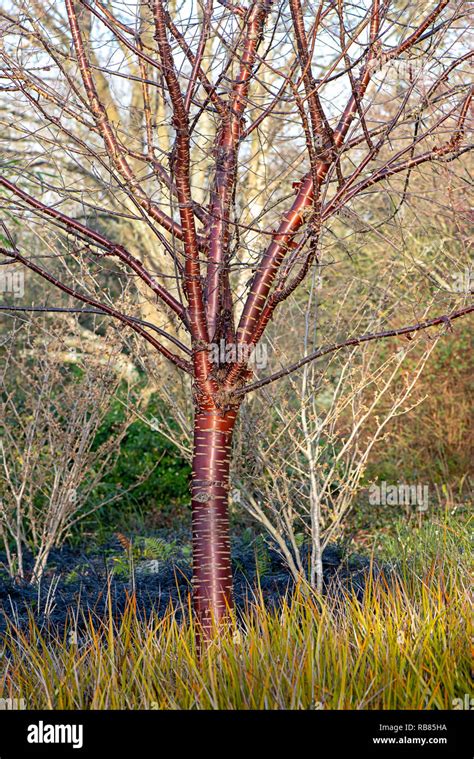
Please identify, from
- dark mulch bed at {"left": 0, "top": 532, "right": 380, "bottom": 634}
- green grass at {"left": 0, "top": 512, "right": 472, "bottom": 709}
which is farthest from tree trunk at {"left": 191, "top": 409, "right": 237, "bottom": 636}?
dark mulch bed at {"left": 0, "top": 532, "right": 380, "bottom": 634}

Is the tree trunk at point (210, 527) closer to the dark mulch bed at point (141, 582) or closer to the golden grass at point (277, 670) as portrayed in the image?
the golden grass at point (277, 670)

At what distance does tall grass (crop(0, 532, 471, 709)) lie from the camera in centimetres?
285

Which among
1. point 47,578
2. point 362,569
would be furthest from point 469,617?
point 47,578

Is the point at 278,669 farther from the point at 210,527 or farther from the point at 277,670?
the point at 210,527

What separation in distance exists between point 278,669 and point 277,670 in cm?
3

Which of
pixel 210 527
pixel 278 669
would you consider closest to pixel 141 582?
pixel 210 527

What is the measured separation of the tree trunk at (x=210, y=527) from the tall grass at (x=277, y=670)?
144mm

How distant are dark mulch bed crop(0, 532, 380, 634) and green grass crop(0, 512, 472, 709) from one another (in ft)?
4.32

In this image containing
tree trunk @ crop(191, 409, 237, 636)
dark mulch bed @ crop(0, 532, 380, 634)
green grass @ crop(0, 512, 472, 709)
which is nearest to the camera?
green grass @ crop(0, 512, 472, 709)

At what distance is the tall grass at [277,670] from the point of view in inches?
112

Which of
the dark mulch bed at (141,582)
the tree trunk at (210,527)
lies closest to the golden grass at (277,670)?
the tree trunk at (210,527)

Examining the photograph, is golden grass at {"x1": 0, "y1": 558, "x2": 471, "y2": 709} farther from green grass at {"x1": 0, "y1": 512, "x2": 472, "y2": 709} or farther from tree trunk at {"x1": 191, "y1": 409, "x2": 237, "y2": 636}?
tree trunk at {"x1": 191, "y1": 409, "x2": 237, "y2": 636}

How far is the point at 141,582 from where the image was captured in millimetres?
5539

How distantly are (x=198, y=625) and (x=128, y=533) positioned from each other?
4875 millimetres
